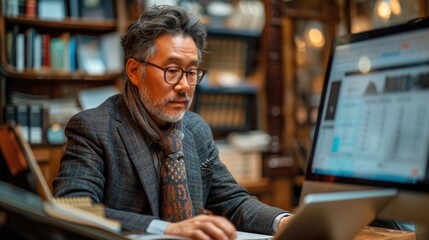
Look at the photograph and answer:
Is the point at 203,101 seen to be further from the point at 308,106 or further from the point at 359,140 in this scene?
the point at 359,140

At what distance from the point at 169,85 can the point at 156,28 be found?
185 millimetres

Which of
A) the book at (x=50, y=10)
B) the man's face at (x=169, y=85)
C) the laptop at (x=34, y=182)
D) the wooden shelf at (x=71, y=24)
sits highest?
the book at (x=50, y=10)

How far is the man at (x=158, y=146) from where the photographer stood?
1.63m

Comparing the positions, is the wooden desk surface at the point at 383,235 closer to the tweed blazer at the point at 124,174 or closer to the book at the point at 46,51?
the tweed blazer at the point at 124,174

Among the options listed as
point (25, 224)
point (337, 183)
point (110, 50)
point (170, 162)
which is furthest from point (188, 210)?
point (110, 50)

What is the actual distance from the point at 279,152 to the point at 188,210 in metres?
2.72

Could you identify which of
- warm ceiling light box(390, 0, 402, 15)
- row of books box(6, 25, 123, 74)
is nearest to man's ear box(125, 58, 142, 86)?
row of books box(6, 25, 123, 74)

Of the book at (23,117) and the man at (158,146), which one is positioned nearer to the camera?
the man at (158,146)

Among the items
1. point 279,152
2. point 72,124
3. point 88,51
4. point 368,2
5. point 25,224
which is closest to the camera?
point 25,224

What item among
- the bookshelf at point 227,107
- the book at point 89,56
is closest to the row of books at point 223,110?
the bookshelf at point 227,107

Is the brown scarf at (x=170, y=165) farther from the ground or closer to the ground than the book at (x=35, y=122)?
farther from the ground

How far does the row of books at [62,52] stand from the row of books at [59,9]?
0.11 m

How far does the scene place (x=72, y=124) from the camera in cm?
169

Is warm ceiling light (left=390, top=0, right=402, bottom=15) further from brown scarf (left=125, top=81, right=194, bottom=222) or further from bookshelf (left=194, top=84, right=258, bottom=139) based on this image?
brown scarf (left=125, top=81, right=194, bottom=222)
